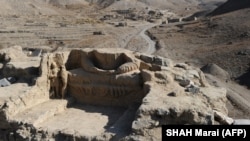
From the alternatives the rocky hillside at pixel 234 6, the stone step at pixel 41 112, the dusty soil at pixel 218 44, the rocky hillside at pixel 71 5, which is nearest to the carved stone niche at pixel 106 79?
the stone step at pixel 41 112

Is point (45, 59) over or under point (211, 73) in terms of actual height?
over

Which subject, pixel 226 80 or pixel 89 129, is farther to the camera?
pixel 226 80

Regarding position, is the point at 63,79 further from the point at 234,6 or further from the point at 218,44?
the point at 234,6

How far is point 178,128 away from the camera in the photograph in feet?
38.6

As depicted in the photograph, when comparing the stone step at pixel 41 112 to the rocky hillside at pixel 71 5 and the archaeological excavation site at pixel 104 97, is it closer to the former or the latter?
the archaeological excavation site at pixel 104 97

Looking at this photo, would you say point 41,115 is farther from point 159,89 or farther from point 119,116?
point 159,89

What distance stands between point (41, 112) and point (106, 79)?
3.01 meters

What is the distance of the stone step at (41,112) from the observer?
47.4 feet

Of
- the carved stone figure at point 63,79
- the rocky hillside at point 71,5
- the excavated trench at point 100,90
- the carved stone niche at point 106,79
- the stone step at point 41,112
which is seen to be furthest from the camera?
the rocky hillside at point 71,5

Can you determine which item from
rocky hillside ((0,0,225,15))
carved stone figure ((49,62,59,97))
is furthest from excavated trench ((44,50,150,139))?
rocky hillside ((0,0,225,15))

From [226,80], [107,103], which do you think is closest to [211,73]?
[226,80]

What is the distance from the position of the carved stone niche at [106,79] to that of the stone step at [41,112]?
2.77ft

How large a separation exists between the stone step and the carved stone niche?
33.3 inches

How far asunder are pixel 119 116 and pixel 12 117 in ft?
13.2
